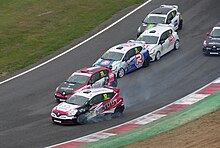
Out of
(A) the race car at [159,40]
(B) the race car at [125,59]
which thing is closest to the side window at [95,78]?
(B) the race car at [125,59]

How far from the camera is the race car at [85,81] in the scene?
37312mm

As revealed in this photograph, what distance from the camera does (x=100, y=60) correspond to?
4219 centimetres

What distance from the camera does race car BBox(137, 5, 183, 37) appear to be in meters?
48.7

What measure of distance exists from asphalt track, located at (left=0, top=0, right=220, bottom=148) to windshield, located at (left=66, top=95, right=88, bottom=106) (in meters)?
1.31

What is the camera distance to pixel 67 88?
37438 mm

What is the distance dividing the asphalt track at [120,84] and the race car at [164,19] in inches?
33.0

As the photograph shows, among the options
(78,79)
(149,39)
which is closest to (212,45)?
(149,39)

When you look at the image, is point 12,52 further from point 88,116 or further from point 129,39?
point 88,116

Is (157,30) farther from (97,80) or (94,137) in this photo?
(94,137)

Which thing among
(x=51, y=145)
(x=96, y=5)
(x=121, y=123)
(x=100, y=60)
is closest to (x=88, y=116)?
(x=121, y=123)

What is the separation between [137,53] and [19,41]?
1144 centimetres

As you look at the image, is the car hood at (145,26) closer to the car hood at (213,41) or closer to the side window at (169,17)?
the side window at (169,17)

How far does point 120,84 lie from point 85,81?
2.92 meters

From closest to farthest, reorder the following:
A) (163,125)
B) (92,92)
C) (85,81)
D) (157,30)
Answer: (163,125)
(92,92)
(85,81)
(157,30)
